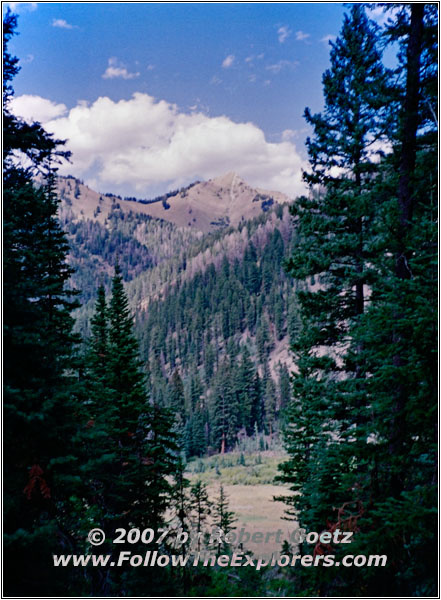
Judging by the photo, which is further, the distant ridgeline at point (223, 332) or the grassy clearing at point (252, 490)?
the distant ridgeline at point (223, 332)

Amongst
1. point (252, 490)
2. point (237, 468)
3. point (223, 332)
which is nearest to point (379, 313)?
point (252, 490)

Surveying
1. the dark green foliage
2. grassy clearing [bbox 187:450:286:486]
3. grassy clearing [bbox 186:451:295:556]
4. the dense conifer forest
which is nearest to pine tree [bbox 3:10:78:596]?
the dense conifer forest

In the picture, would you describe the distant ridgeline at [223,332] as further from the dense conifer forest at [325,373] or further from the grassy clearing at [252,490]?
the dense conifer forest at [325,373]

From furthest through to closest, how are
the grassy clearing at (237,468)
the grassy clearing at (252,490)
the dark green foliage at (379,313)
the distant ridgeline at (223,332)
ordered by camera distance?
the distant ridgeline at (223,332) → the grassy clearing at (237,468) → the grassy clearing at (252,490) → the dark green foliage at (379,313)

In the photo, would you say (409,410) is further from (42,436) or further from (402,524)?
(42,436)

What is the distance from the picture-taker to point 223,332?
117312mm

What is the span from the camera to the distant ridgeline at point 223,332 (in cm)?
7038

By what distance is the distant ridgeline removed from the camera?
70.4 meters

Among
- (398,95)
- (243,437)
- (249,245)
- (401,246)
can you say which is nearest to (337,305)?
(401,246)

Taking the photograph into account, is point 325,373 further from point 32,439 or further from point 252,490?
point 252,490

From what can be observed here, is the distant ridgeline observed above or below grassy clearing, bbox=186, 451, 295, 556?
above

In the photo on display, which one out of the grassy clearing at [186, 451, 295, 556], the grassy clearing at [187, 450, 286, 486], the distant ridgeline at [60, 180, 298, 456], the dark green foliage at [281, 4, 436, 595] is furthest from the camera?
the distant ridgeline at [60, 180, 298, 456]

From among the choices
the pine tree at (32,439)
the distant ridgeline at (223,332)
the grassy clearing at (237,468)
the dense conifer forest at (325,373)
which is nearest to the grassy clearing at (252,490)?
the grassy clearing at (237,468)

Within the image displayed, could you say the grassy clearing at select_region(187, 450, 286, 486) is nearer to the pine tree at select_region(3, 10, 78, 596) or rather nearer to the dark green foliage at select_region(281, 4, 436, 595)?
the dark green foliage at select_region(281, 4, 436, 595)
